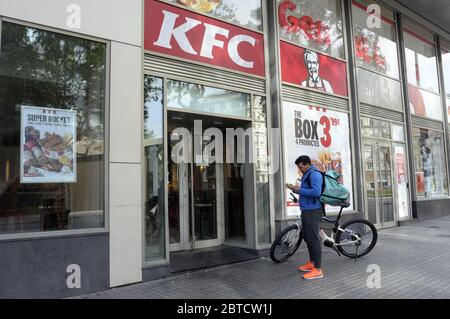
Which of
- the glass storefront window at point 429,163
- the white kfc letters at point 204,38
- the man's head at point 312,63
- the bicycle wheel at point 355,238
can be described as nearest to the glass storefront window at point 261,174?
the white kfc letters at point 204,38

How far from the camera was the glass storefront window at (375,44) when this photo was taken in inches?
456

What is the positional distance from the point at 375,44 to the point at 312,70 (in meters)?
3.84

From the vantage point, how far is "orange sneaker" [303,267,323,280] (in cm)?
598

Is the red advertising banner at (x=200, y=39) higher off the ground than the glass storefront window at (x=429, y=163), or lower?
higher

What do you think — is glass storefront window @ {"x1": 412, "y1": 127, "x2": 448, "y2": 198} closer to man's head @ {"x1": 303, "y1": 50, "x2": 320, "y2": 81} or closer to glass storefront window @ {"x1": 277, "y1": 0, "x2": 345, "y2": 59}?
glass storefront window @ {"x1": 277, "y1": 0, "x2": 345, "y2": 59}

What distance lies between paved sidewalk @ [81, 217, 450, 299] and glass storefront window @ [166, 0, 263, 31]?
477cm

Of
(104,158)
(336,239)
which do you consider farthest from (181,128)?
(336,239)

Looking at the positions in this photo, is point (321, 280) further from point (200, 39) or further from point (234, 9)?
point (234, 9)

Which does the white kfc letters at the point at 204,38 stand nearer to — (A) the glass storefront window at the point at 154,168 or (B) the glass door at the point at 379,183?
(A) the glass storefront window at the point at 154,168

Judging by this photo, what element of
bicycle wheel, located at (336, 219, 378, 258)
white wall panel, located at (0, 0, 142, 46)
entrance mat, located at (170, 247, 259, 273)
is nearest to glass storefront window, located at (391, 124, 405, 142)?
bicycle wheel, located at (336, 219, 378, 258)

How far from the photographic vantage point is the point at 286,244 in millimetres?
7059

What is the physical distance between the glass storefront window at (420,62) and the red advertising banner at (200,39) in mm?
7718

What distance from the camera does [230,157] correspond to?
8859mm

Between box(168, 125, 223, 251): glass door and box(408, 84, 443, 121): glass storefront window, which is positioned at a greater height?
box(408, 84, 443, 121): glass storefront window
